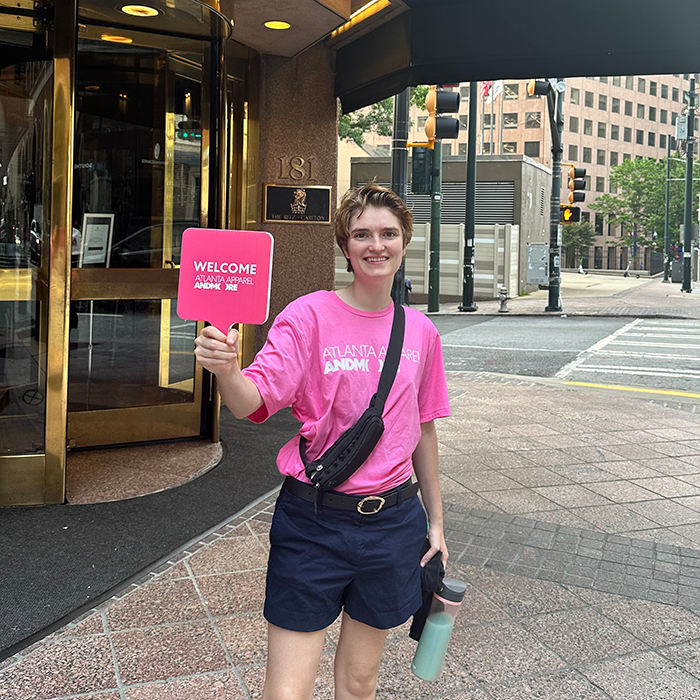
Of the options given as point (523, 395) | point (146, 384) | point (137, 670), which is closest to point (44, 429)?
point (146, 384)

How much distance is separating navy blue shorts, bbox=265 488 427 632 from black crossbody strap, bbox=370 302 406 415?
1.00 feet

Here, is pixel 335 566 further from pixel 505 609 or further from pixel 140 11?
pixel 140 11

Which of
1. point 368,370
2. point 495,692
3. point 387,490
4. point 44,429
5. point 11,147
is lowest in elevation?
point 495,692

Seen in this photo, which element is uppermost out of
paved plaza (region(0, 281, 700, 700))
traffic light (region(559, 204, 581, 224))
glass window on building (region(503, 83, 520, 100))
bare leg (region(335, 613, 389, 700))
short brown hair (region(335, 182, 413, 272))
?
glass window on building (region(503, 83, 520, 100))

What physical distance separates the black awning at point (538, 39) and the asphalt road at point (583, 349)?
4.92m

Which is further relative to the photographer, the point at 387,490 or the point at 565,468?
the point at 565,468

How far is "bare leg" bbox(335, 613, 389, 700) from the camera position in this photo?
2373mm

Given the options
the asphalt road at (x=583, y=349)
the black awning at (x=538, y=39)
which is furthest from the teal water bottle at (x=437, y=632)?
the asphalt road at (x=583, y=349)

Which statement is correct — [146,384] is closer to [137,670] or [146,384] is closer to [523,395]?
[137,670]

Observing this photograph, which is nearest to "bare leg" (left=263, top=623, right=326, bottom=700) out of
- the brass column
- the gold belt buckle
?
the gold belt buckle

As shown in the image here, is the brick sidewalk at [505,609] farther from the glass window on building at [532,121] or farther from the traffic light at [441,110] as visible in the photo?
the glass window on building at [532,121]

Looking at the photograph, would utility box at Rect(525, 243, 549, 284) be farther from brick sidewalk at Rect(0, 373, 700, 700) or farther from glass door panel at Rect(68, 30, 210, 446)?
glass door panel at Rect(68, 30, 210, 446)

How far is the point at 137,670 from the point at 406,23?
20.6ft

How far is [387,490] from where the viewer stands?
232cm
